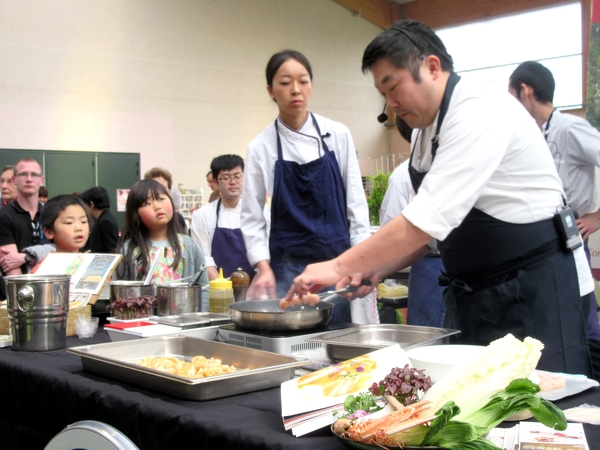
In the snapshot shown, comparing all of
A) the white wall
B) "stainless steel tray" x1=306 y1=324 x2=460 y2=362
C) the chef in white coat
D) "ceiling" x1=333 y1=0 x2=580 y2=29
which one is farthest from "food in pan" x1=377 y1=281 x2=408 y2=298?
"ceiling" x1=333 y1=0 x2=580 y2=29

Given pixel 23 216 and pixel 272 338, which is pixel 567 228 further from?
pixel 23 216

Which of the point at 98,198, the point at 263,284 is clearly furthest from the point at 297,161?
the point at 98,198

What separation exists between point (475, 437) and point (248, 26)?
33.3ft

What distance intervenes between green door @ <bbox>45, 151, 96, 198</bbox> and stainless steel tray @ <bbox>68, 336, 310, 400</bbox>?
6799 millimetres

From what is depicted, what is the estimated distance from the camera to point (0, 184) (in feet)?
20.8

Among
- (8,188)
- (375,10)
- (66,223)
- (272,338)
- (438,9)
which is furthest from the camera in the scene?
(375,10)

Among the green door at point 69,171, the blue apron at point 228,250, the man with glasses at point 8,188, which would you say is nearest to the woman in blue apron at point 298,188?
the blue apron at point 228,250

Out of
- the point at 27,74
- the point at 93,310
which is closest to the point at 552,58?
the point at 27,74

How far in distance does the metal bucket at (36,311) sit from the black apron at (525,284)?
117 cm

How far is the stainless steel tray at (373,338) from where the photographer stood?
142cm

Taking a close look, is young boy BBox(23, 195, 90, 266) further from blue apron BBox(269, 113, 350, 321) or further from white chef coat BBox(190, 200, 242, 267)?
white chef coat BBox(190, 200, 242, 267)

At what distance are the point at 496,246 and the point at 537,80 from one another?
2077 mm

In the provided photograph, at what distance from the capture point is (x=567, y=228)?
165 cm

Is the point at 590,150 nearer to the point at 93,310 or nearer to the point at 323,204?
the point at 323,204
